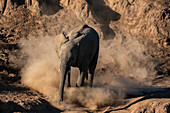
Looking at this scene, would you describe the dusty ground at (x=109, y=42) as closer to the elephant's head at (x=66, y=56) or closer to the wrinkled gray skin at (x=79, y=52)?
the elephant's head at (x=66, y=56)

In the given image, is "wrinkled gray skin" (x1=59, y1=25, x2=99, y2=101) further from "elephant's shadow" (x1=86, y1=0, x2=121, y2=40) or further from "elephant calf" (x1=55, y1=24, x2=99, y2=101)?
"elephant's shadow" (x1=86, y1=0, x2=121, y2=40)

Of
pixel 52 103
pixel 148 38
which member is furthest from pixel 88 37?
pixel 148 38

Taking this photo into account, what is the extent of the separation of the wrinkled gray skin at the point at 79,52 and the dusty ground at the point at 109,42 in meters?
0.93

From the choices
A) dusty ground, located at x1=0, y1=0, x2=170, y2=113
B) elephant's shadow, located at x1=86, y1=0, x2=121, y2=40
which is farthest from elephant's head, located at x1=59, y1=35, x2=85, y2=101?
elephant's shadow, located at x1=86, y1=0, x2=121, y2=40

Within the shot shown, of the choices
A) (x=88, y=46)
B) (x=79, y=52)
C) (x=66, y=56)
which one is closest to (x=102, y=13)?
(x=88, y=46)

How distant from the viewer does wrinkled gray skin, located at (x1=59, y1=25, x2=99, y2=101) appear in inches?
274

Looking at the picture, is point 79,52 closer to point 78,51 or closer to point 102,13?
point 78,51

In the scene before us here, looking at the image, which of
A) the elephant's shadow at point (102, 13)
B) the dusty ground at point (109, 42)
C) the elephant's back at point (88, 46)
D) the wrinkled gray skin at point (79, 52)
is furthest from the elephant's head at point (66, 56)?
the elephant's shadow at point (102, 13)

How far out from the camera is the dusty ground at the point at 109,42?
7.67m

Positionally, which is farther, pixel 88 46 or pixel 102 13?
pixel 102 13

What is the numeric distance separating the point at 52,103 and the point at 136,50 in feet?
26.3

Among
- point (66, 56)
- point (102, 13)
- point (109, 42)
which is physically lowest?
point (66, 56)

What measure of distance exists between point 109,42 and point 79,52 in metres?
6.75

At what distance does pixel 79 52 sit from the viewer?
25.0 ft
